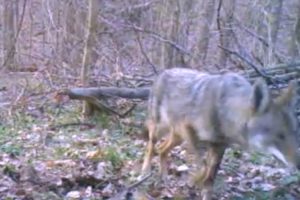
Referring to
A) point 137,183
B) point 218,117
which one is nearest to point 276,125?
point 218,117

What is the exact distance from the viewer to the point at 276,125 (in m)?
5.77

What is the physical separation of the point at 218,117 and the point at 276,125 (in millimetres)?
574

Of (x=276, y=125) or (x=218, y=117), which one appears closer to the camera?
(x=276, y=125)

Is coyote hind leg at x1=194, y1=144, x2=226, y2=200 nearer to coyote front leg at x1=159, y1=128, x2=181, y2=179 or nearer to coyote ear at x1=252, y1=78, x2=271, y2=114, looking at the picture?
coyote ear at x1=252, y1=78, x2=271, y2=114

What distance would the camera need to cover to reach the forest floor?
6.44 metres

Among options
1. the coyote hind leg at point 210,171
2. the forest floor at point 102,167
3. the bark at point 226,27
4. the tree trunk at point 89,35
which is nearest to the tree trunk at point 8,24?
the bark at point 226,27

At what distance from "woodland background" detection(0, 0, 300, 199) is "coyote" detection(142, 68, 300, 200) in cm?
47

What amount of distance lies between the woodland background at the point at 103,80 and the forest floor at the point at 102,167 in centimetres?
1

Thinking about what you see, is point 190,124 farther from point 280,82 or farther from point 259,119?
point 280,82

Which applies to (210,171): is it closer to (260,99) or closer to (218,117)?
(218,117)

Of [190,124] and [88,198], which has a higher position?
[190,124]

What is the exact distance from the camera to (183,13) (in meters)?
15.8

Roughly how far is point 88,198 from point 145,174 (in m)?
1.00

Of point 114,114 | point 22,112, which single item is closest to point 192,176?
point 114,114
